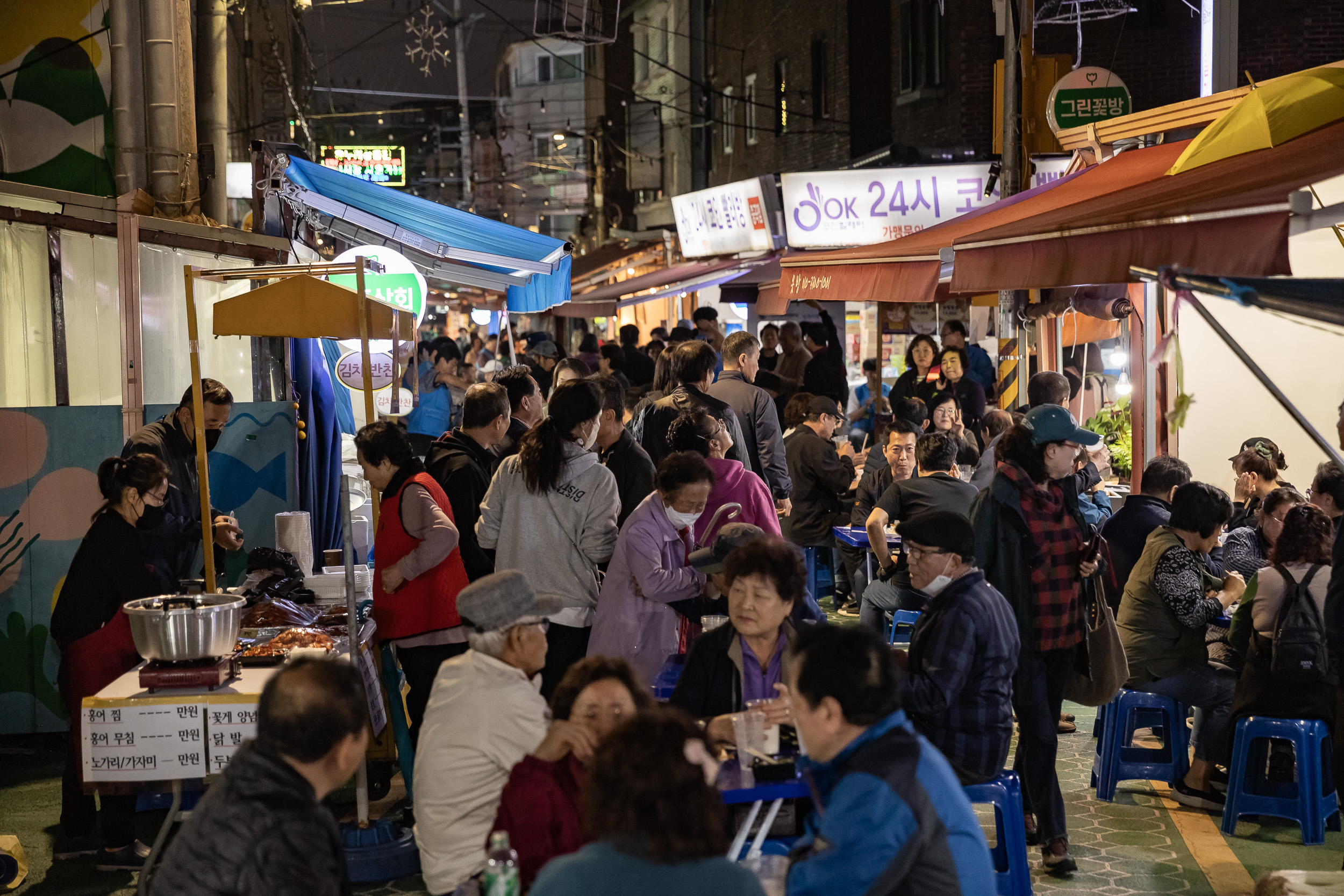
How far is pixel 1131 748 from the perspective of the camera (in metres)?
6.54

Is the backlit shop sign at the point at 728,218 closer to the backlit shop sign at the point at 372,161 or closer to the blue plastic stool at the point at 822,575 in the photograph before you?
the blue plastic stool at the point at 822,575

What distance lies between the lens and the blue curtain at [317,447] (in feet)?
29.2

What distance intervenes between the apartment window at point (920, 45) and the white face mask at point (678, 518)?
1467 cm

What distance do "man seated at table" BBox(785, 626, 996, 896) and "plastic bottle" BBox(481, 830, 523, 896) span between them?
66 centimetres

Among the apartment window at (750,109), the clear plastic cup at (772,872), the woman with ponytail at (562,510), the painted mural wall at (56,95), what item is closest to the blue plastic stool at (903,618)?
the woman with ponytail at (562,510)

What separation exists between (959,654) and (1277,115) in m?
3.58

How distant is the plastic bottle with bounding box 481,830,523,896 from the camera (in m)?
2.98

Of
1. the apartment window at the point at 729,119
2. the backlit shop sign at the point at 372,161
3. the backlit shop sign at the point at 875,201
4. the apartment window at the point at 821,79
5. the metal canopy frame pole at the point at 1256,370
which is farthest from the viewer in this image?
the apartment window at the point at 729,119

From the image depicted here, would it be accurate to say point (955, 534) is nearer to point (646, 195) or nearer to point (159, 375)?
point (159, 375)

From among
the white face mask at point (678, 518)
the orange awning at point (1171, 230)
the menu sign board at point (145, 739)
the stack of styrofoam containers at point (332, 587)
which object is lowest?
the menu sign board at point (145, 739)

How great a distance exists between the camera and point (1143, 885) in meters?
5.31

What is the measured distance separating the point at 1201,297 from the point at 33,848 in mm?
8239

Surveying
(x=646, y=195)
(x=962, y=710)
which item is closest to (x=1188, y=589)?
(x=962, y=710)

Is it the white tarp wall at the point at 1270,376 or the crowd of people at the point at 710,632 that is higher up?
the white tarp wall at the point at 1270,376
